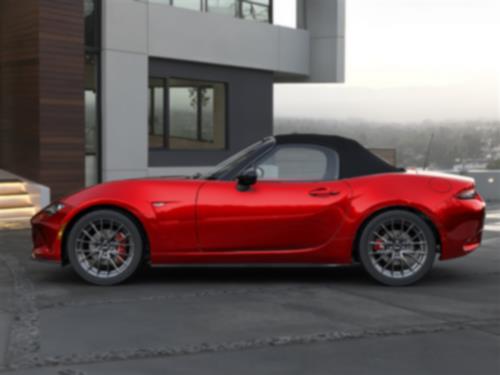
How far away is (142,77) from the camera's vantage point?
64.8 ft

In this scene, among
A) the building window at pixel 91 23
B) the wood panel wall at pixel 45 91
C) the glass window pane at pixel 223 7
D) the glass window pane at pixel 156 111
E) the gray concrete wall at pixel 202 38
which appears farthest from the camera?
the glass window pane at pixel 223 7

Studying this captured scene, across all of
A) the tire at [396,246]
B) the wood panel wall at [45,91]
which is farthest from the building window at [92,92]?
the tire at [396,246]

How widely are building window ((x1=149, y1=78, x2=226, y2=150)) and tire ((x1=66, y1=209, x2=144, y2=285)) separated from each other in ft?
43.6

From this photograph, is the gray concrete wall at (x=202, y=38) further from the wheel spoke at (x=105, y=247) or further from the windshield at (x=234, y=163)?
the wheel spoke at (x=105, y=247)

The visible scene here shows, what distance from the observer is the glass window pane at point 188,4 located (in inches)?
825

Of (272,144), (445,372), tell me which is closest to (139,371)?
(445,372)

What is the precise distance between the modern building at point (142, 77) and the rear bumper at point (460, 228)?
34.9 ft

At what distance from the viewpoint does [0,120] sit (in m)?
17.6

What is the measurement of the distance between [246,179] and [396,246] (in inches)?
58.2

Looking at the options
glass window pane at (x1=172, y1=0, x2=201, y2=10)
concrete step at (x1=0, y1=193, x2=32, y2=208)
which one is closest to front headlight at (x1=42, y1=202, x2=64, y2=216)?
concrete step at (x1=0, y1=193, x2=32, y2=208)

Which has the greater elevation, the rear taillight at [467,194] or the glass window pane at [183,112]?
the glass window pane at [183,112]

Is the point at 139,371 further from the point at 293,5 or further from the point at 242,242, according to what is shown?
the point at 293,5

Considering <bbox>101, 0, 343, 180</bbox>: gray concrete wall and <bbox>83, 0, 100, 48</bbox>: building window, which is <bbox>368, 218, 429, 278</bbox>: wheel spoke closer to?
<bbox>101, 0, 343, 180</bbox>: gray concrete wall

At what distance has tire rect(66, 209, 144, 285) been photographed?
740 centimetres
